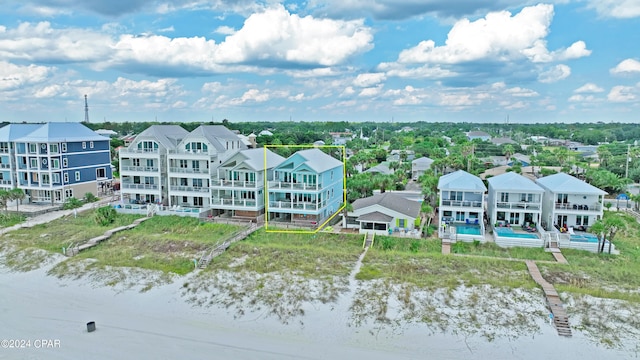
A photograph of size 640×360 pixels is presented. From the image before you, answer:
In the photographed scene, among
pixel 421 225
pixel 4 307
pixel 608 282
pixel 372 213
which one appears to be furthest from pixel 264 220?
pixel 608 282

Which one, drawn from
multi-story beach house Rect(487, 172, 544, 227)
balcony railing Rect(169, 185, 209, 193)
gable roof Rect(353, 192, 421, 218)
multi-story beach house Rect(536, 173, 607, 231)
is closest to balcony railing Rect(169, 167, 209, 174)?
balcony railing Rect(169, 185, 209, 193)

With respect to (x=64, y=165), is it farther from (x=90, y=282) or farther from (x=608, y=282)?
(x=608, y=282)

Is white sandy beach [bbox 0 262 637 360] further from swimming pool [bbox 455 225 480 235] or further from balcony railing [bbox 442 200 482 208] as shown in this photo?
balcony railing [bbox 442 200 482 208]

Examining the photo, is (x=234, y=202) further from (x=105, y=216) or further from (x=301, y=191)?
(x=105, y=216)

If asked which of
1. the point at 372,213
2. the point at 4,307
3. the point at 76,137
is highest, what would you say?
the point at 76,137

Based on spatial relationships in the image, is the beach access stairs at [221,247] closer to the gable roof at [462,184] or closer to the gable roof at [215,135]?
the gable roof at [215,135]
